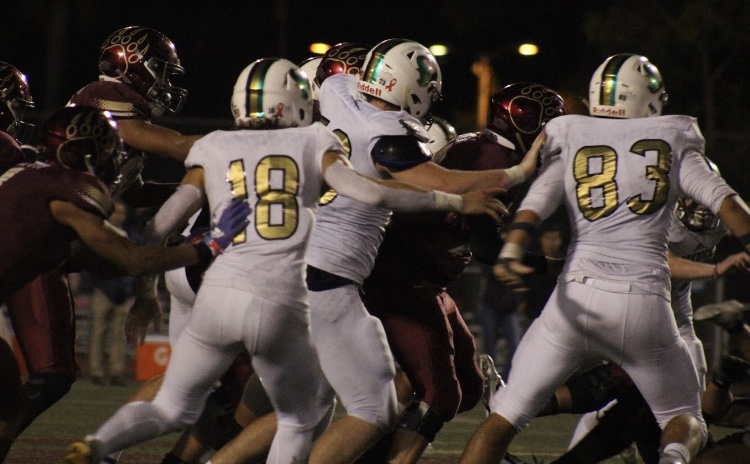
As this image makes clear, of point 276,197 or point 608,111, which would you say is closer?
point 276,197

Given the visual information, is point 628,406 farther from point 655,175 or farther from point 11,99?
point 11,99

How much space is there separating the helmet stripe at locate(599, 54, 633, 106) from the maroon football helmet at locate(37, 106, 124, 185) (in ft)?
6.60

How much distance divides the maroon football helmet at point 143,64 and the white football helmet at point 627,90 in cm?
227

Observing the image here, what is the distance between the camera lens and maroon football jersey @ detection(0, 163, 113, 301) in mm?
4906

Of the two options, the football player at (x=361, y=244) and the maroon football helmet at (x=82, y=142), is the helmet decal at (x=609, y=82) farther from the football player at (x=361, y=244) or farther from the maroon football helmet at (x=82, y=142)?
the maroon football helmet at (x=82, y=142)

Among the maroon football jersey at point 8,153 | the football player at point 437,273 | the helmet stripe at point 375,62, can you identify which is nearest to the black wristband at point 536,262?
the football player at point 437,273

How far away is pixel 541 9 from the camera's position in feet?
106

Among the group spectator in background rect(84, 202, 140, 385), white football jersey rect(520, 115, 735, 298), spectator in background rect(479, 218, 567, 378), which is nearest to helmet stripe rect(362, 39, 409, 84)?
white football jersey rect(520, 115, 735, 298)

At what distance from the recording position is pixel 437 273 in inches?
244

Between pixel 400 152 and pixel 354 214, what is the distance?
14.7 inches

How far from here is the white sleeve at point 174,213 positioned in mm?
5074

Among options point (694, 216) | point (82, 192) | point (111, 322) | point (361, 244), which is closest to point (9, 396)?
point (82, 192)

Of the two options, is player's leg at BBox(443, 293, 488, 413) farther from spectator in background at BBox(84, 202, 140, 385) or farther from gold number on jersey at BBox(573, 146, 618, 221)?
spectator in background at BBox(84, 202, 140, 385)

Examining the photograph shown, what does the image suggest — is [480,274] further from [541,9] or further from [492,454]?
[541,9]
